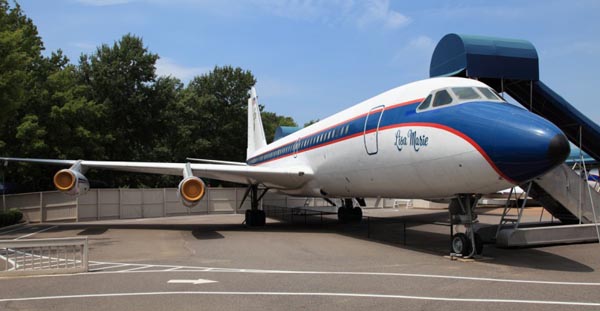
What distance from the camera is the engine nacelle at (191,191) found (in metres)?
14.0

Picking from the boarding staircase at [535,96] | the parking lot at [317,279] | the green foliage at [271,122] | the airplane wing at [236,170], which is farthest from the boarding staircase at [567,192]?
the green foliage at [271,122]

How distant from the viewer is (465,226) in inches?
387

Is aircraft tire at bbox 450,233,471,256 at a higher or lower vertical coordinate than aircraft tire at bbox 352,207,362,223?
higher

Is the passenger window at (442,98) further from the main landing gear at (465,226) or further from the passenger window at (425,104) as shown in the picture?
the main landing gear at (465,226)

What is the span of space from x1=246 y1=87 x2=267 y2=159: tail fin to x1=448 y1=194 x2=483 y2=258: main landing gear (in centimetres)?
1794

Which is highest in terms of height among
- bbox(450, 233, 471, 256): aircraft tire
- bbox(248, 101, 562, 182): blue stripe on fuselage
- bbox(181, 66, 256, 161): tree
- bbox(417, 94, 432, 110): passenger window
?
bbox(181, 66, 256, 161): tree

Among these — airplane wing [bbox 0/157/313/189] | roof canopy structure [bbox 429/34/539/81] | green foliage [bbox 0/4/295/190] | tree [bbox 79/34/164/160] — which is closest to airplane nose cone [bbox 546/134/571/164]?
roof canopy structure [bbox 429/34/539/81]

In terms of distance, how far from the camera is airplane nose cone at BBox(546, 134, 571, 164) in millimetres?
7762

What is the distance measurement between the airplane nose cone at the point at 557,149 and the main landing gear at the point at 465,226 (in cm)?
223

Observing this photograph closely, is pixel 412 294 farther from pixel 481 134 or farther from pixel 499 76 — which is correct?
pixel 499 76

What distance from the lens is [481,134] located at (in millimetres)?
8484

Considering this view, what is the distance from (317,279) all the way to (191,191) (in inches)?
287

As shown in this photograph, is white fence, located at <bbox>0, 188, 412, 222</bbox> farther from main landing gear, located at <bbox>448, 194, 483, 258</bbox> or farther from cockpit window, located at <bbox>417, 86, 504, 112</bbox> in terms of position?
cockpit window, located at <bbox>417, 86, 504, 112</bbox>

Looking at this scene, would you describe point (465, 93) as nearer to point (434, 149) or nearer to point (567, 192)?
point (434, 149)
